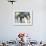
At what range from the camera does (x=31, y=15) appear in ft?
16.3

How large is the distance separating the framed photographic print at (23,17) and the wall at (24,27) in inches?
6.1

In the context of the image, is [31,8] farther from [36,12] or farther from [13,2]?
[13,2]

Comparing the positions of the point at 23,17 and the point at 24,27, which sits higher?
the point at 23,17

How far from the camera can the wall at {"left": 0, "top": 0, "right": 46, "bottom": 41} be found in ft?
16.2

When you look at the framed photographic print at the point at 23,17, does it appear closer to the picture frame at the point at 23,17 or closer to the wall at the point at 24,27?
the picture frame at the point at 23,17

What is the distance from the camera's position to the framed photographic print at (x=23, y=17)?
4945 millimetres

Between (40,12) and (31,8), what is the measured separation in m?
0.39

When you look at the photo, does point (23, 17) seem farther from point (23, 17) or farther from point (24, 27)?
point (24, 27)

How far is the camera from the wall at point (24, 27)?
16.2 ft

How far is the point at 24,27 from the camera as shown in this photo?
4.95 metres

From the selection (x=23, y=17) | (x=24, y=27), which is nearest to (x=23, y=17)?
(x=23, y=17)

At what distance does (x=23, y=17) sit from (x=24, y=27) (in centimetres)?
39

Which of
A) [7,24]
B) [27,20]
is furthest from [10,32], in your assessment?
[27,20]

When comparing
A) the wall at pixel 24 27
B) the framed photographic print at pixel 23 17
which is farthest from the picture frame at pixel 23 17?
the wall at pixel 24 27
